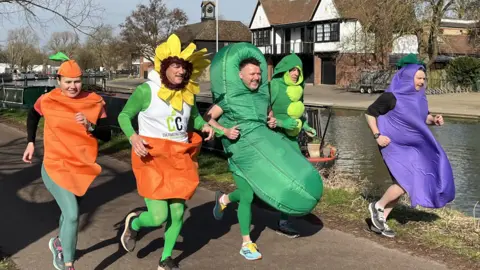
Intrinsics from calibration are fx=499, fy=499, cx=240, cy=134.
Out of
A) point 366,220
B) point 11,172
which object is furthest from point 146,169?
point 11,172

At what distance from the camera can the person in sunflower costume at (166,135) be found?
168 inches

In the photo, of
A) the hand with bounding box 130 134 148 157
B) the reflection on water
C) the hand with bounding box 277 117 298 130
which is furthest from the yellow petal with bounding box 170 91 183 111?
the reflection on water

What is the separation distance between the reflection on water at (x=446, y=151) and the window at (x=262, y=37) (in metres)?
38.4

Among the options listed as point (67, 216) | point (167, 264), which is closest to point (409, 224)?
point (167, 264)

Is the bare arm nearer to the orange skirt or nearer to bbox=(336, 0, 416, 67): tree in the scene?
the orange skirt

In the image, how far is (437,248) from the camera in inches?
206

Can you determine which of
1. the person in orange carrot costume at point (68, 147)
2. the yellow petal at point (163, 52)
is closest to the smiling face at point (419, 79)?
the yellow petal at point (163, 52)

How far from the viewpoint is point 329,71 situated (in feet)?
165

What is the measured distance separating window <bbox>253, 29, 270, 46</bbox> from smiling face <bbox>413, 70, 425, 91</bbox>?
5351 centimetres

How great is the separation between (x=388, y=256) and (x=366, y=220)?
1139mm

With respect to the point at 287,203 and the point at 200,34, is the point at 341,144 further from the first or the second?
the point at 200,34

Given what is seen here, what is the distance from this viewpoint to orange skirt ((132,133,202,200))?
4258mm

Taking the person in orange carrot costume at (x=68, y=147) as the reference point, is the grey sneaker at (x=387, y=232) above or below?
below

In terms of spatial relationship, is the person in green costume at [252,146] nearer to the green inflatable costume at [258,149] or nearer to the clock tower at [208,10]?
the green inflatable costume at [258,149]
